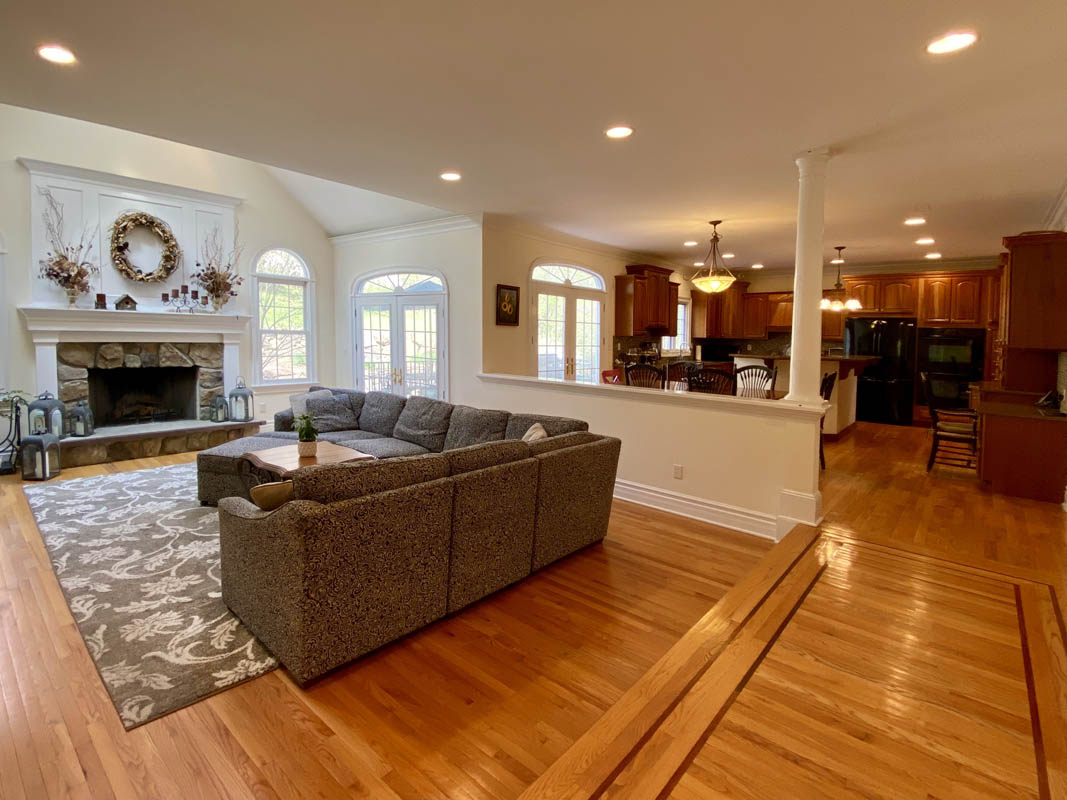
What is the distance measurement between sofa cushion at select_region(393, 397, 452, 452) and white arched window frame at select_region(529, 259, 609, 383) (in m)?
1.83

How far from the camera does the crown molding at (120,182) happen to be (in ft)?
18.1

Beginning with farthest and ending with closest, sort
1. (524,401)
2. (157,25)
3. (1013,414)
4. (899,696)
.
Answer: (524,401) → (1013,414) → (157,25) → (899,696)

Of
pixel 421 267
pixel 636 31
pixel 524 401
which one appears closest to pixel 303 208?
pixel 421 267

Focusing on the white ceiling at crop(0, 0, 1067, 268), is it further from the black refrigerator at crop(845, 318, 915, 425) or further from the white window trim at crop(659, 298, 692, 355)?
the white window trim at crop(659, 298, 692, 355)

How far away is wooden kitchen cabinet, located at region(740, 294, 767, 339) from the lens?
10.0 meters

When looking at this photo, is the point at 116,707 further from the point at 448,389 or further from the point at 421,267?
the point at 421,267

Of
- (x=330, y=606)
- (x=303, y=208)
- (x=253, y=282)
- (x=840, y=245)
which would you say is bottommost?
(x=330, y=606)

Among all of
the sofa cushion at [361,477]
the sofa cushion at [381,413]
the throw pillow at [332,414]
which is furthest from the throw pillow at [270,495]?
the throw pillow at [332,414]

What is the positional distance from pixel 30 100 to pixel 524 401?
4129mm

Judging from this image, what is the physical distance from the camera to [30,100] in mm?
3043

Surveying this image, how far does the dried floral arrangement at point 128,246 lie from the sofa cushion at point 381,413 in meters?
3.02

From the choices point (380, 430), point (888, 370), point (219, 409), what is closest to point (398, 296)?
point (380, 430)

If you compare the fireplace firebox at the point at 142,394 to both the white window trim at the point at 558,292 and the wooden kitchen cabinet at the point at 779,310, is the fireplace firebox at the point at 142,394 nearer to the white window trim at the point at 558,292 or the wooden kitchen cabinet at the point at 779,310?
the white window trim at the point at 558,292

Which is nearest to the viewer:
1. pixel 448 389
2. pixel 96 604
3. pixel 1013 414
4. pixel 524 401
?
pixel 96 604
